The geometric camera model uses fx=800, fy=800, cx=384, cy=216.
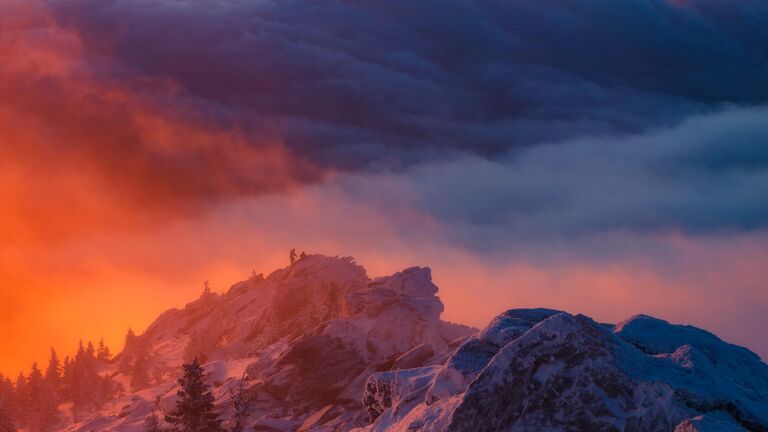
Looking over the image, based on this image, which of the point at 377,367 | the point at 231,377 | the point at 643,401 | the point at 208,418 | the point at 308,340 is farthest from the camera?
the point at 231,377

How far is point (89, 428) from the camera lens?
4176 inches

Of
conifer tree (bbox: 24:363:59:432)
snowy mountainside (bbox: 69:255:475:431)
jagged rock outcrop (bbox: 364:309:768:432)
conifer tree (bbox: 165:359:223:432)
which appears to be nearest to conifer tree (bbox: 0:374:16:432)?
conifer tree (bbox: 24:363:59:432)

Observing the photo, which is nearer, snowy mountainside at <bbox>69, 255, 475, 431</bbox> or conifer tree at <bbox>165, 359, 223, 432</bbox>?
conifer tree at <bbox>165, 359, 223, 432</bbox>

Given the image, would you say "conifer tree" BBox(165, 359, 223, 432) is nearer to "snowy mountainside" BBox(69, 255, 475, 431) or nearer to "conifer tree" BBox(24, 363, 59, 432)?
"snowy mountainside" BBox(69, 255, 475, 431)

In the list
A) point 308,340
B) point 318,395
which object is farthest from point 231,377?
point 318,395

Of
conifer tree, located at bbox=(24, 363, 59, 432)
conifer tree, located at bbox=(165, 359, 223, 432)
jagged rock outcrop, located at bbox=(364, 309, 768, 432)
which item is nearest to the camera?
jagged rock outcrop, located at bbox=(364, 309, 768, 432)

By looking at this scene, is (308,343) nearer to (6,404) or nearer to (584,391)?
(6,404)

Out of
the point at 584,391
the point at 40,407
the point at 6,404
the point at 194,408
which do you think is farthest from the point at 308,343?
A: the point at 584,391

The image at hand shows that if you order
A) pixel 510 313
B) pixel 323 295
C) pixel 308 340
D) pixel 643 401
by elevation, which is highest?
pixel 323 295

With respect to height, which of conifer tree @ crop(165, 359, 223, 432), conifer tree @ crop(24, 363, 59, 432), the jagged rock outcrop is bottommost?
the jagged rock outcrop

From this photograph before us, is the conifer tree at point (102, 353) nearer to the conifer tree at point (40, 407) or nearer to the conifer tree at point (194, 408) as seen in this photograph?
the conifer tree at point (40, 407)

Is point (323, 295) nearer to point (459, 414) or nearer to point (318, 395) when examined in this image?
point (318, 395)

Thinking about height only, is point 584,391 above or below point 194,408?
below

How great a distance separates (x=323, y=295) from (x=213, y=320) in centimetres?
3583
